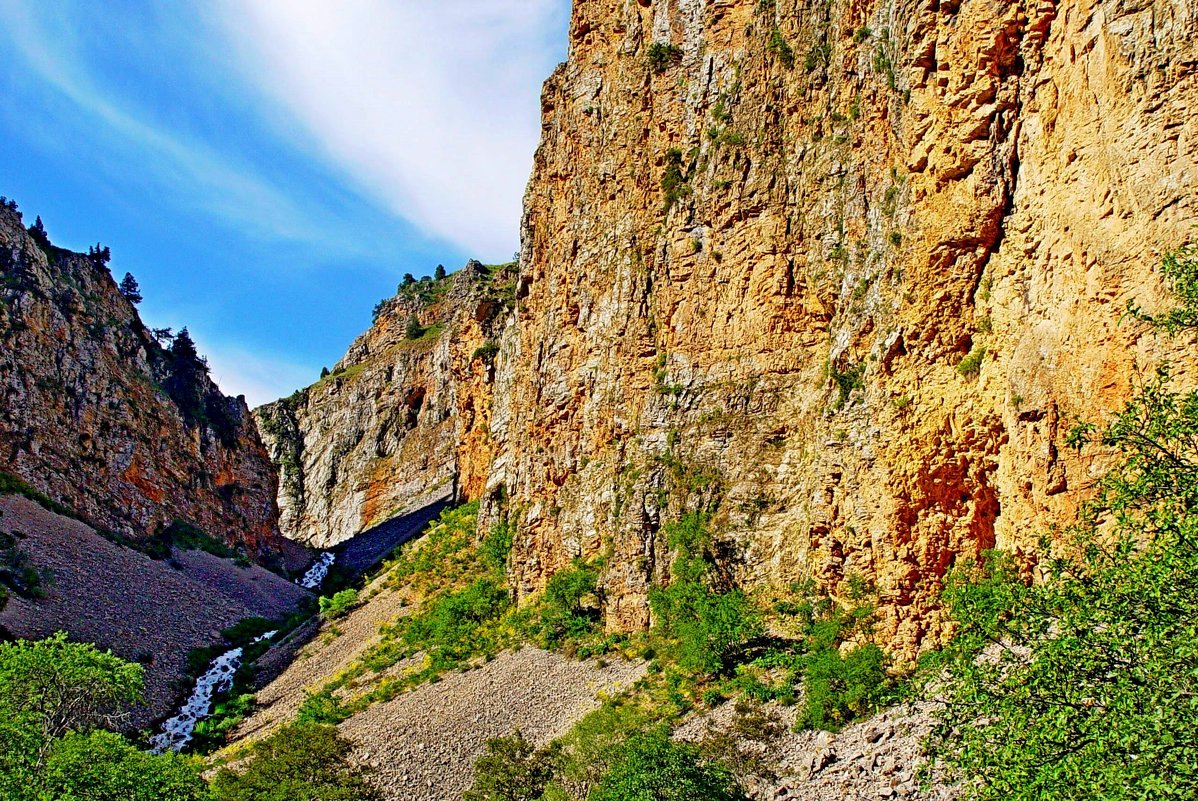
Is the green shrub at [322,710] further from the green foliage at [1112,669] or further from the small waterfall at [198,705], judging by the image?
the green foliage at [1112,669]

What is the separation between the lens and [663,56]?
167ft

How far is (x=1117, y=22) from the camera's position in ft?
77.3

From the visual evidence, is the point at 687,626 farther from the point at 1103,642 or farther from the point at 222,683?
the point at 222,683

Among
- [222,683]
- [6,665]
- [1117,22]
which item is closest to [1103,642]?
[1117,22]

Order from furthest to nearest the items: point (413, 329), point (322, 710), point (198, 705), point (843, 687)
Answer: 1. point (413, 329)
2. point (198, 705)
3. point (322, 710)
4. point (843, 687)

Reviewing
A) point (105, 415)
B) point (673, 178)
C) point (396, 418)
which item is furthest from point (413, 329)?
point (673, 178)

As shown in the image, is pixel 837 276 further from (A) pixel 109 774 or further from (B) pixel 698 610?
(A) pixel 109 774

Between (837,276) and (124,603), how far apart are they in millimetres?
51042

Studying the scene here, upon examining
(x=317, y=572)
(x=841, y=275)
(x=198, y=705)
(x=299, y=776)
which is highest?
(x=841, y=275)

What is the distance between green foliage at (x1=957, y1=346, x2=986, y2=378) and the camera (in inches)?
1144

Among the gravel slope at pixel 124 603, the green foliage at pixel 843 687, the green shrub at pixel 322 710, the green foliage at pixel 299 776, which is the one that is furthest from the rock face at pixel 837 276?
the gravel slope at pixel 124 603

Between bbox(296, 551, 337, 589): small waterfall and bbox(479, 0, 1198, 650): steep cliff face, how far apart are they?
4663 centimetres

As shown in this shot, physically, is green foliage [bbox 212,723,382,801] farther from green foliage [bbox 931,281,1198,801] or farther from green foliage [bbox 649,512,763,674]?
green foliage [bbox 931,281,1198,801]

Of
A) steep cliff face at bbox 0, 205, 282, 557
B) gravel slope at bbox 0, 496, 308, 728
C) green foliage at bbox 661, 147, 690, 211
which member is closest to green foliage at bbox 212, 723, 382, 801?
gravel slope at bbox 0, 496, 308, 728
